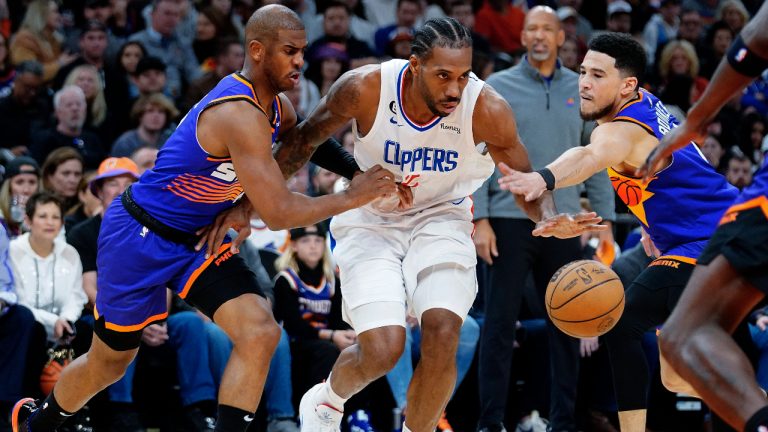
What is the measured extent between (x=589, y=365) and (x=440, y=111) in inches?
140

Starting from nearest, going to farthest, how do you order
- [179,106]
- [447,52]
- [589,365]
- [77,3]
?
[447,52], [589,365], [179,106], [77,3]

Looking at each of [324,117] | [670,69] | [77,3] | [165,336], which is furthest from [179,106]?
[670,69]

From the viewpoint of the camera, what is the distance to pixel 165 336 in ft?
24.4

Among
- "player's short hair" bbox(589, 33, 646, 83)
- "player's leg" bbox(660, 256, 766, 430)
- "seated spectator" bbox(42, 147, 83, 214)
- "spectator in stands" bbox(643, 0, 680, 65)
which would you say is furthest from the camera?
"spectator in stands" bbox(643, 0, 680, 65)

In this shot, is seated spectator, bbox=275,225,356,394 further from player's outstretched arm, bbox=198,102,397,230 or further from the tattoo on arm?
player's outstretched arm, bbox=198,102,397,230

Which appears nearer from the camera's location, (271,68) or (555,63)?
(271,68)

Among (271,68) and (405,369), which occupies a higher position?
(271,68)

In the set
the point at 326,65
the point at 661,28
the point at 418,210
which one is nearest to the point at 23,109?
the point at 326,65

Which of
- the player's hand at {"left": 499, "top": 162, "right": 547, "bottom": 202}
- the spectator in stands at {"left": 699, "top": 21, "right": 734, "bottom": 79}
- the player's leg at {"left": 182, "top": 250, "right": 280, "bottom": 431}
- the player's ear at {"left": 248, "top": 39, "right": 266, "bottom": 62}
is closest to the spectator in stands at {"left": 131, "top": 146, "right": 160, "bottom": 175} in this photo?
the player's leg at {"left": 182, "top": 250, "right": 280, "bottom": 431}

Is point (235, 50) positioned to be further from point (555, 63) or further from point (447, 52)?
point (447, 52)

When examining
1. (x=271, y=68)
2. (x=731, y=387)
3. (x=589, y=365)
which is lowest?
(x=589, y=365)

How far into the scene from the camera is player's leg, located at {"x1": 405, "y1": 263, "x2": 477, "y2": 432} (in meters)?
5.29

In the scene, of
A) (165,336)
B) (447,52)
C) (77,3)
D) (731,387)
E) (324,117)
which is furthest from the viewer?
(77,3)

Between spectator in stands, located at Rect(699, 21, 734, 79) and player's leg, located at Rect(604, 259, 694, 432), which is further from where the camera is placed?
spectator in stands, located at Rect(699, 21, 734, 79)
